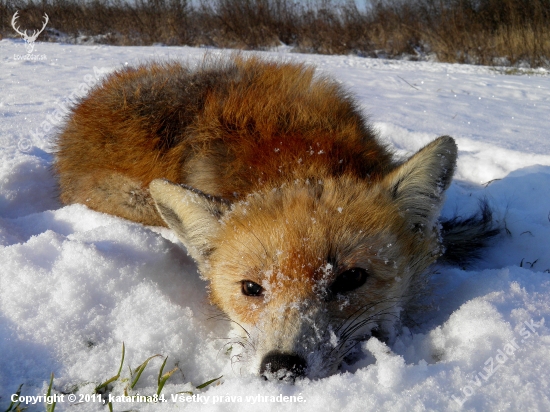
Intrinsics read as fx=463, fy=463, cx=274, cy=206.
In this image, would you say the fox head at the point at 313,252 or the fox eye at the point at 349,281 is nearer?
the fox head at the point at 313,252

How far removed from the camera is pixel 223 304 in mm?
2570

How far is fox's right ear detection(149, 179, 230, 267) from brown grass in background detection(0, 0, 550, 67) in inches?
609

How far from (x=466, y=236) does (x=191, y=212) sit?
2.21 metres

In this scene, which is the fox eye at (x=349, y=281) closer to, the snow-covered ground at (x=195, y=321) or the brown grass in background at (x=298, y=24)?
the snow-covered ground at (x=195, y=321)

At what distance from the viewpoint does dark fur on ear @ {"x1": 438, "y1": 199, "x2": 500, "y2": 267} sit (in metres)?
3.46

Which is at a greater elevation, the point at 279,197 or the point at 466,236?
the point at 279,197

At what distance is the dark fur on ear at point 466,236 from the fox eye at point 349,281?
1.31 meters

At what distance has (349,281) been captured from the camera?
7.59 feet

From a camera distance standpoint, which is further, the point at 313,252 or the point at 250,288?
the point at 250,288

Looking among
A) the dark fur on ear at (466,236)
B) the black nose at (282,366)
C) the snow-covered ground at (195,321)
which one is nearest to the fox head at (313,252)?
the black nose at (282,366)

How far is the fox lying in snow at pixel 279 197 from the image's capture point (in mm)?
2184

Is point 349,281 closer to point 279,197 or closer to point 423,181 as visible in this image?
point 279,197

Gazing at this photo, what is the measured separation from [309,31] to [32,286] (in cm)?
1853

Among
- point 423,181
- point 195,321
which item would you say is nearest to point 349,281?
point 423,181
